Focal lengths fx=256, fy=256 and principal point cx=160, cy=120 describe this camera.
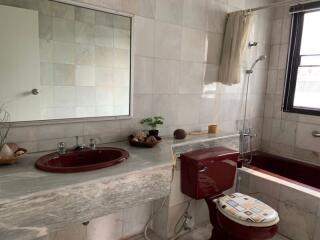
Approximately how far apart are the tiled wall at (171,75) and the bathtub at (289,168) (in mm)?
613

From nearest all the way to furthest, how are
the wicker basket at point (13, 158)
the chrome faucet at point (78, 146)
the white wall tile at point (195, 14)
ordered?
the wicker basket at point (13, 158)
the chrome faucet at point (78, 146)
the white wall tile at point (195, 14)

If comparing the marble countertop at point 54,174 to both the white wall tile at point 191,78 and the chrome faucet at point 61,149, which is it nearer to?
the chrome faucet at point 61,149

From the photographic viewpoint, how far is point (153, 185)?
155 cm

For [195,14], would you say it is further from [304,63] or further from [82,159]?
[82,159]

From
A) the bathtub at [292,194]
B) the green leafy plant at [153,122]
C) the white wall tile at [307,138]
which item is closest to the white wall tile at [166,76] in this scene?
the green leafy plant at [153,122]

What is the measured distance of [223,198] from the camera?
1982mm

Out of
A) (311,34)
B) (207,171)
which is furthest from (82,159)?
(311,34)

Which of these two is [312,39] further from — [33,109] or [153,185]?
[33,109]

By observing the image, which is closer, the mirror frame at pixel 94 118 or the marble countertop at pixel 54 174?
the marble countertop at pixel 54 174

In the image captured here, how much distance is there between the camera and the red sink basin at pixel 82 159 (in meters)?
1.37

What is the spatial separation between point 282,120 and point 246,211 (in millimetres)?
1652

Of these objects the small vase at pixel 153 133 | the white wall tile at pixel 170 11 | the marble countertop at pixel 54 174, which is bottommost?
the marble countertop at pixel 54 174

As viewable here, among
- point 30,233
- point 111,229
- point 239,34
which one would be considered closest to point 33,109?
point 30,233

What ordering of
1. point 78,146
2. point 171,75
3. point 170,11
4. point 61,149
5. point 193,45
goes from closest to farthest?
point 61,149 < point 78,146 < point 170,11 < point 171,75 < point 193,45
